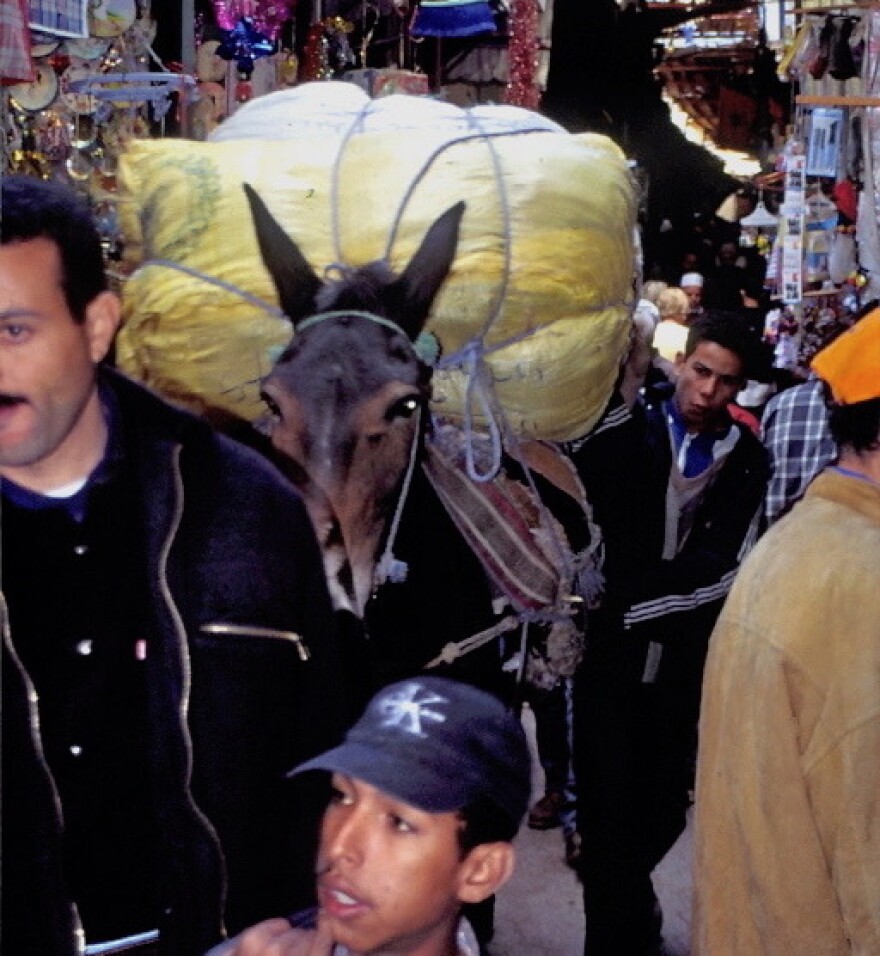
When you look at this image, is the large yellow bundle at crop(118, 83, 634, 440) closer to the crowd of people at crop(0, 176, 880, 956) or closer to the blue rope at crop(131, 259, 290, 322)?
the blue rope at crop(131, 259, 290, 322)

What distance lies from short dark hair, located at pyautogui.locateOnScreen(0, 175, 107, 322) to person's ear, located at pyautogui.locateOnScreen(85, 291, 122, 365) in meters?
0.01

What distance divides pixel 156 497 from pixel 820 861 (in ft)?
4.64

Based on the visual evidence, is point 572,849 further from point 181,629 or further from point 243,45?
point 243,45

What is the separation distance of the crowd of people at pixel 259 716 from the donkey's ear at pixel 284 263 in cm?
73

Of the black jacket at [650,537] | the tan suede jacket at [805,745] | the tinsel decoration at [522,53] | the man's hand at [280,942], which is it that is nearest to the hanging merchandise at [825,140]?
the tinsel decoration at [522,53]

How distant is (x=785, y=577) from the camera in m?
2.55

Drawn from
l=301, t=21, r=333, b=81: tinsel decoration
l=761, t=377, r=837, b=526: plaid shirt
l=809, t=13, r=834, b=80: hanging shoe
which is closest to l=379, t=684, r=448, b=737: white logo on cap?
l=761, t=377, r=837, b=526: plaid shirt

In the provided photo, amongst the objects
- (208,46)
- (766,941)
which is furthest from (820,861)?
(208,46)

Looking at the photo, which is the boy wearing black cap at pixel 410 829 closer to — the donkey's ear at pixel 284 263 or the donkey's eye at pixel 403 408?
the donkey's eye at pixel 403 408

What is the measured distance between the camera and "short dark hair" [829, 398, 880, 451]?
2598 millimetres

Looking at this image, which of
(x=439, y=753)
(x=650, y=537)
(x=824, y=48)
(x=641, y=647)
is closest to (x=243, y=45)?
(x=824, y=48)

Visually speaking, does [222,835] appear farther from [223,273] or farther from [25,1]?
[25,1]

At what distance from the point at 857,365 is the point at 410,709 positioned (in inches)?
46.7

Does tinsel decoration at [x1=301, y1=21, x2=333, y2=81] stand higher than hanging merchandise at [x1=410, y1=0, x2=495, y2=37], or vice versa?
hanging merchandise at [x1=410, y1=0, x2=495, y2=37]
